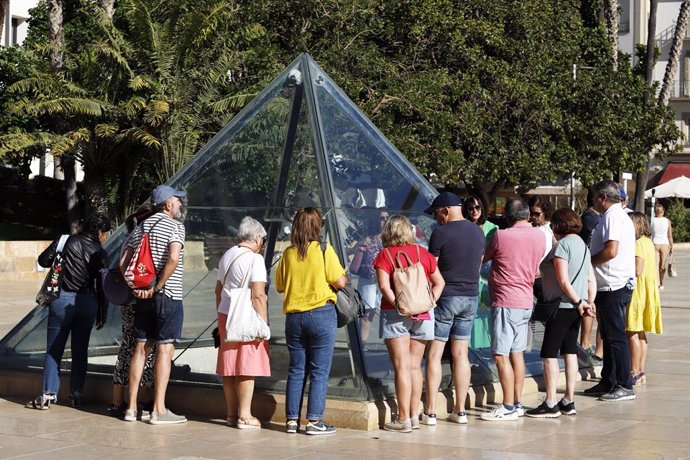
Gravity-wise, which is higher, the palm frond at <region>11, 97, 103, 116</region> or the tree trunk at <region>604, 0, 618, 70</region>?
the tree trunk at <region>604, 0, 618, 70</region>

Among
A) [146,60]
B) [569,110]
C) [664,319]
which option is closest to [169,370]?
[664,319]

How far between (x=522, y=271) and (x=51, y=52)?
2090cm

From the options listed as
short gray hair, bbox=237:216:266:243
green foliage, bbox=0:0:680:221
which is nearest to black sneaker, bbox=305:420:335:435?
short gray hair, bbox=237:216:266:243

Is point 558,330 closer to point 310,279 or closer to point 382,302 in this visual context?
point 382,302

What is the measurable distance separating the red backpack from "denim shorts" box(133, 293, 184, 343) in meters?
0.13

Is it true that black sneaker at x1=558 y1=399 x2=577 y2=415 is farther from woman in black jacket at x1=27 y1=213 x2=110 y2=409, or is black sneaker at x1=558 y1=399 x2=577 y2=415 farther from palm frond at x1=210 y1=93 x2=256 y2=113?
palm frond at x1=210 y1=93 x2=256 y2=113

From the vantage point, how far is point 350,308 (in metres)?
7.76

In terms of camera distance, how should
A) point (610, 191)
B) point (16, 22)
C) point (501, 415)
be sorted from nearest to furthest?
1. point (501, 415)
2. point (610, 191)
3. point (16, 22)

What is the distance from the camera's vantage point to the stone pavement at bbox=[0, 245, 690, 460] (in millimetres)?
7133

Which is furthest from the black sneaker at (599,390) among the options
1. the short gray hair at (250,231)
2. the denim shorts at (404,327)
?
the short gray hair at (250,231)

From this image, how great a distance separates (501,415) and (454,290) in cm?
99

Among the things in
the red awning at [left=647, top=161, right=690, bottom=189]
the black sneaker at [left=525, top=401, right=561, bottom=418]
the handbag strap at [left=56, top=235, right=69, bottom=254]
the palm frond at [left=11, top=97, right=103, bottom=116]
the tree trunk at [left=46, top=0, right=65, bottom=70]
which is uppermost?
the tree trunk at [left=46, top=0, right=65, bottom=70]

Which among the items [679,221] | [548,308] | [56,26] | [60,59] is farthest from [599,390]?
[679,221]

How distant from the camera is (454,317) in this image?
8.11 m
